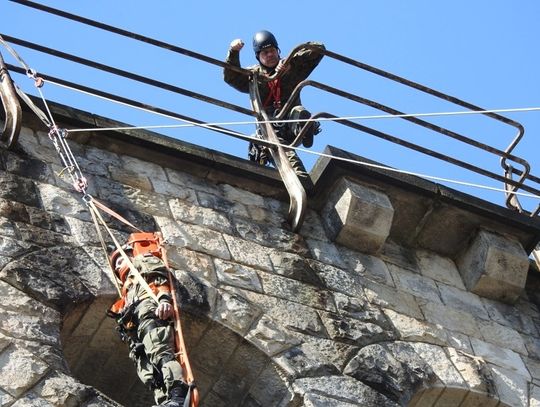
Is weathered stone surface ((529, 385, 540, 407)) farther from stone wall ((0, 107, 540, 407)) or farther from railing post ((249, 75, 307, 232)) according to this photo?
railing post ((249, 75, 307, 232))

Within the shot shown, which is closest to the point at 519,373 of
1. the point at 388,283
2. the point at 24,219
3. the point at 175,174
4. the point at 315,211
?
the point at 388,283

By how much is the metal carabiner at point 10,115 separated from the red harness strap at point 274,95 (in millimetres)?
2125

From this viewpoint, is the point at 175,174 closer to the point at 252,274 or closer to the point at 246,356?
the point at 252,274

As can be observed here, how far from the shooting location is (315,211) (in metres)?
9.09

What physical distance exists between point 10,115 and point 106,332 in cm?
144

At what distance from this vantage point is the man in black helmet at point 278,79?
9.62m

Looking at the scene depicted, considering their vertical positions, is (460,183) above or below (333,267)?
above

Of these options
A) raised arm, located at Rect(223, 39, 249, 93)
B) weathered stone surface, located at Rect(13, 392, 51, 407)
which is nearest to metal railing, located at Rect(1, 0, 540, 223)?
raised arm, located at Rect(223, 39, 249, 93)

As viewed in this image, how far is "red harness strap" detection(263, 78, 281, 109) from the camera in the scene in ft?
32.4

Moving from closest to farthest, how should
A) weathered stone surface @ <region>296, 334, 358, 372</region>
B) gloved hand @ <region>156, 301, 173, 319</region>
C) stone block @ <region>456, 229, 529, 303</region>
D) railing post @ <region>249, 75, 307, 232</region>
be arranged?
gloved hand @ <region>156, 301, 173, 319</region>, weathered stone surface @ <region>296, 334, 358, 372</region>, railing post @ <region>249, 75, 307, 232</region>, stone block @ <region>456, 229, 529, 303</region>

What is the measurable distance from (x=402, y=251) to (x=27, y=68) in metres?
2.59

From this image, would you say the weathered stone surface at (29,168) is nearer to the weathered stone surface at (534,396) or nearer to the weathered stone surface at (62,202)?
the weathered stone surface at (62,202)

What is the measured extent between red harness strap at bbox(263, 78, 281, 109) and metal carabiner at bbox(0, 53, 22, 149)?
2.12 meters

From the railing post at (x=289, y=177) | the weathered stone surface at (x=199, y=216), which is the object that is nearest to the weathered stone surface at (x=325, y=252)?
the railing post at (x=289, y=177)
